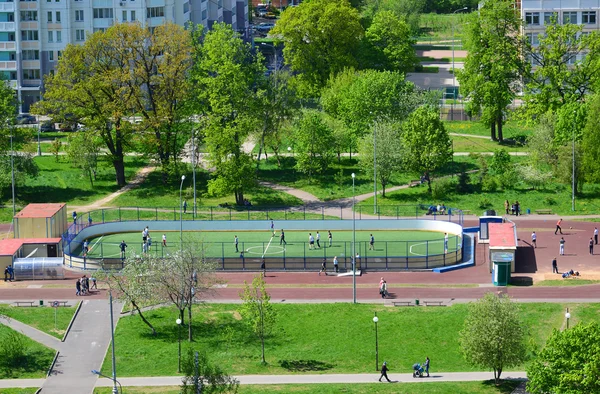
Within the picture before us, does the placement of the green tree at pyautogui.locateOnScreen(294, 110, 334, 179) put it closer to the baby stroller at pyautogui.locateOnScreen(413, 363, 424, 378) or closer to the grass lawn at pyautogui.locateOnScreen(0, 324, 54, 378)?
the grass lawn at pyautogui.locateOnScreen(0, 324, 54, 378)

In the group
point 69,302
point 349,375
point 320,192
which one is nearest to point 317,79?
point 320,192

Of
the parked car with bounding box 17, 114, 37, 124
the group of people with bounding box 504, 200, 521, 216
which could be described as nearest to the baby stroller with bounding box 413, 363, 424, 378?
the group of people with bounding box 504, 200, 521, 216

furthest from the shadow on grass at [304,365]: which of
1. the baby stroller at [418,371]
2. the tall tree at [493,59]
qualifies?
the tall tree at [493,59]

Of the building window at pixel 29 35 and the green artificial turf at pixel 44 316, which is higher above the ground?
the building window at pixel 29 35

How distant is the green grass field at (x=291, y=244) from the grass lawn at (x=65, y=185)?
42.8ft

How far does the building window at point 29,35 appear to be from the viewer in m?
148

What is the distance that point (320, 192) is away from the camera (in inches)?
4707

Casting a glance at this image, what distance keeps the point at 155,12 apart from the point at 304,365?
77.5 m

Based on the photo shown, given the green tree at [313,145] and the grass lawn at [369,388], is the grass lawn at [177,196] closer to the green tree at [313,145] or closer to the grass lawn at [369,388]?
the green tree at [313,145]

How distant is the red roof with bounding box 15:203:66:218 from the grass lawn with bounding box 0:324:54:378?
77.3ft

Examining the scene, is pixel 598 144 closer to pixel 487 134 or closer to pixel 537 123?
→ pixel 537 123

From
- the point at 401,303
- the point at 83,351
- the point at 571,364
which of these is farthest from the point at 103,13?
the point at 571,364

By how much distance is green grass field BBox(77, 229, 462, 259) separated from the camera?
99.8 meters

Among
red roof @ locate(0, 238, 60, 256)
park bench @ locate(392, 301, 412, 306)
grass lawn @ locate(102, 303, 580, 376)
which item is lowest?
grass lawn @ locate(102, 303, 580, 376)
